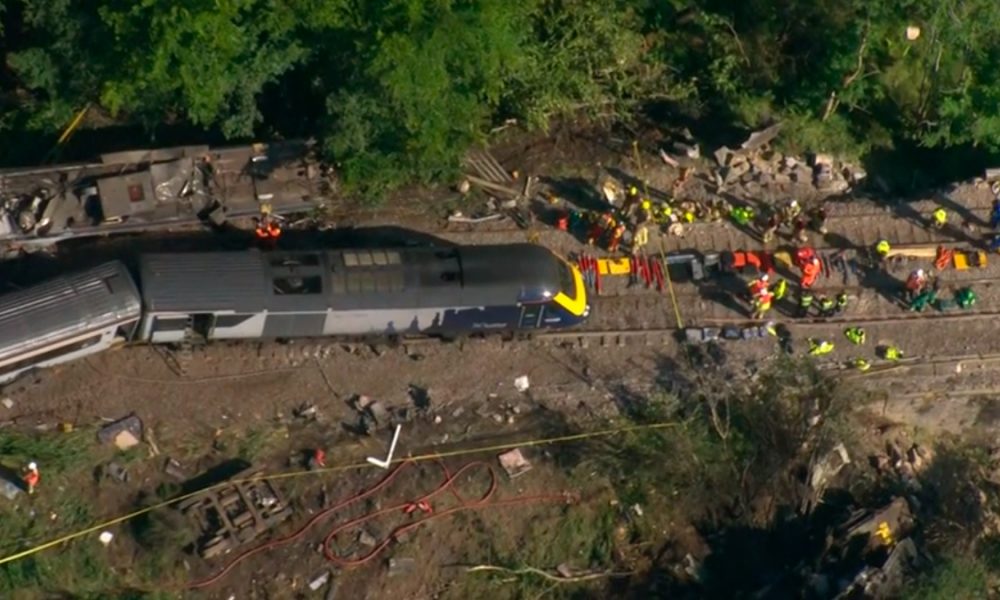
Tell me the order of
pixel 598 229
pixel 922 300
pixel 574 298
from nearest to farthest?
pixel 574 298 → pixel 922 300 → pixel 598 229

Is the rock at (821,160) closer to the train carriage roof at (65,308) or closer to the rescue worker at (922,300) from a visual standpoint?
the rescue worker at (922,300)

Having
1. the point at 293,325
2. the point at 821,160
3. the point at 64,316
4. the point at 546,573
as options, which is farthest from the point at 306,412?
the point at 821,160

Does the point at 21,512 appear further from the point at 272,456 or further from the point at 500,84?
the point at 500,84

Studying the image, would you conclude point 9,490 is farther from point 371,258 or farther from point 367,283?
point 371,258

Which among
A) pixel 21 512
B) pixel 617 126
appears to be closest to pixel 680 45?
pixel 617 126

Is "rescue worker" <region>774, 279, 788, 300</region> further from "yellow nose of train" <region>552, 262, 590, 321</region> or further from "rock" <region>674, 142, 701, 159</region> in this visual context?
"yellow nose of train" <region>552, 262, 590, 321</region>
